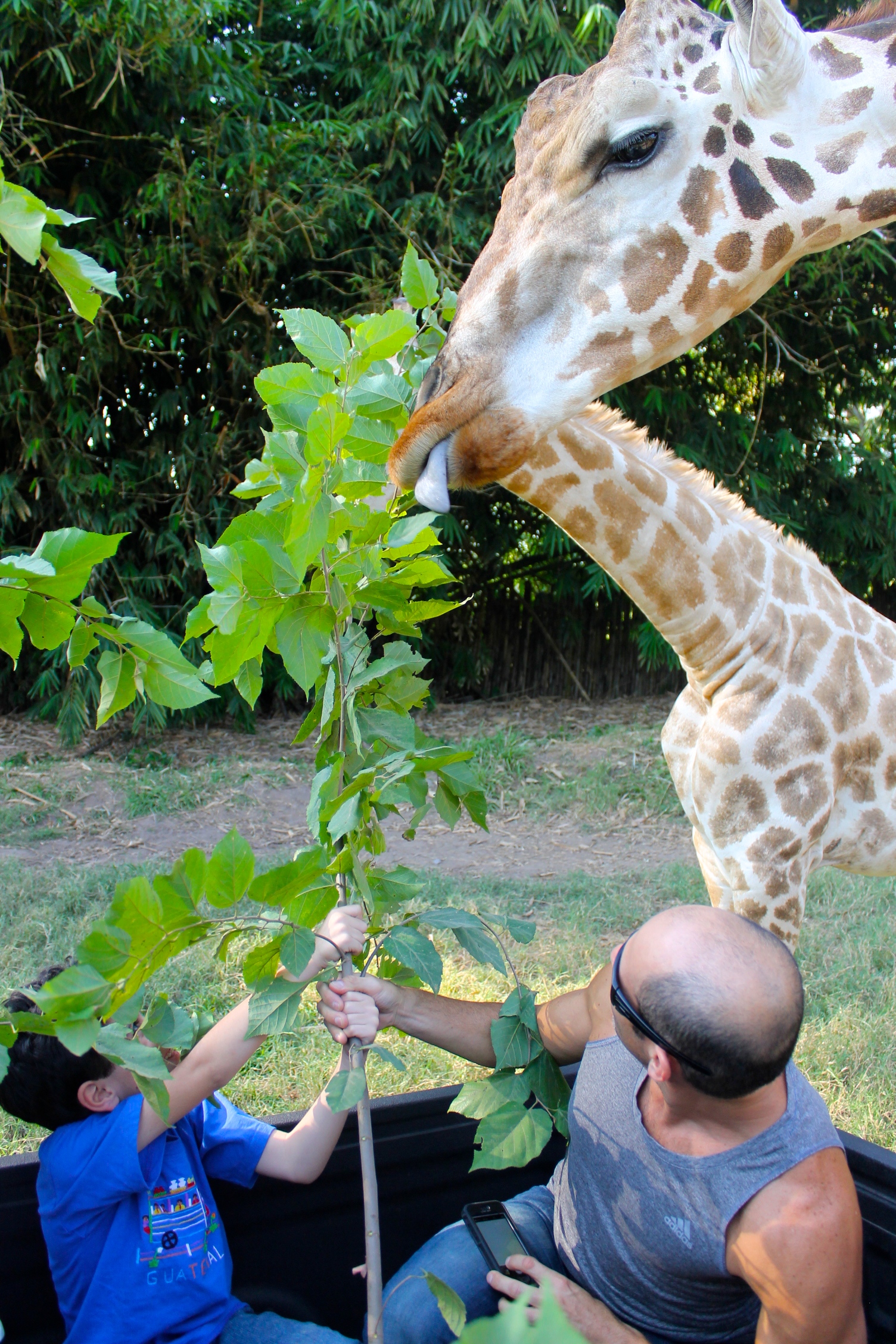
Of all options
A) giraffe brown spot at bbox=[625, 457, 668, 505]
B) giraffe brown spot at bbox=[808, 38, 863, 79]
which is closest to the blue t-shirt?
giraffe brown spot at bbox=[625, 457, 668, 505]

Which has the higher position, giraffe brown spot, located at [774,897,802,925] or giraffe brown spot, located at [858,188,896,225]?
giraffe brown spot, located at [858,188,896,225]

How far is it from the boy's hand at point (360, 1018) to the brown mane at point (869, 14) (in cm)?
146

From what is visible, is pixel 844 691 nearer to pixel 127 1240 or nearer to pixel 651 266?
pixel 651 266

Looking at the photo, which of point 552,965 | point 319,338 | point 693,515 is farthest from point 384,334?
point 552,965

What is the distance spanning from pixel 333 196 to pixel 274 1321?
4865 millimetres

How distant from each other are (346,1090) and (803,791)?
1071 mm

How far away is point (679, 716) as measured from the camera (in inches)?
75.0

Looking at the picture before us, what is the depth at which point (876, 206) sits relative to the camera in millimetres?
1217

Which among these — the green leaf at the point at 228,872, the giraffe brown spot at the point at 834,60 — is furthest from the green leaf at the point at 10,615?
the giraffe brown spot at the point at 834,60

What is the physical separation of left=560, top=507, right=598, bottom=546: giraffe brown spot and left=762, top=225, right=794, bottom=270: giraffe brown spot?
55 centimetres

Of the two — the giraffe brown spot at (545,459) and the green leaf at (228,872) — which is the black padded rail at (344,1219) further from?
the giraffe brown spot at (545,459)

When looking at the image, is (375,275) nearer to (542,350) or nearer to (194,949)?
(194,949)

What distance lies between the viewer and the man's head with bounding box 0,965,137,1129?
1.19 m

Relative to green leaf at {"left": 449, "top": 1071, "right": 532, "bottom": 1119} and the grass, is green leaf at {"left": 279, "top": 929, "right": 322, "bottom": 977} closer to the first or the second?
green leaf at {"left": 449, "top": 1071, "right": 532, "bottom": 1119}
